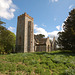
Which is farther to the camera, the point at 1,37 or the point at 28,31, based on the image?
the point at 28,31

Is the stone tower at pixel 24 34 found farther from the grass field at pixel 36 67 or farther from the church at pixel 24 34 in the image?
the grass field at pixel 36 67

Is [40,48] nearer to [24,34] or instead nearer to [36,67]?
[24,34]

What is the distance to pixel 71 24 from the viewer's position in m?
14.4

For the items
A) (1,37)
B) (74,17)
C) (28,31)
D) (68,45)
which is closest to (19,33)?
(28,31)

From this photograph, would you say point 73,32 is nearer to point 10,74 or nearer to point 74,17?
point 74,17

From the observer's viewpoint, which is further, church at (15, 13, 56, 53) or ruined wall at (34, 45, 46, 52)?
ruined wall at (34, 45, 46, 52)

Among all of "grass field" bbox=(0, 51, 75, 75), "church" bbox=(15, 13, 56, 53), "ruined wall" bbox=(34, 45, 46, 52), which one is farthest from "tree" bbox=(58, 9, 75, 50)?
"church" bbox=(15, 13, 56, 53)

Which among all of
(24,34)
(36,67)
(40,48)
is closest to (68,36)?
(40,48)

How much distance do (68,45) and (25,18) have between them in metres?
13.7

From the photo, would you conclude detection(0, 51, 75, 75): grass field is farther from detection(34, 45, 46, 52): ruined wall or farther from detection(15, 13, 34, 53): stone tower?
detection(34, 45, 46, 52): ruined wall

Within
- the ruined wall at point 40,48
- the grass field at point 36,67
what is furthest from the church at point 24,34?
the grass field at point 36,67

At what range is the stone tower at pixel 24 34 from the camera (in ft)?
56.8

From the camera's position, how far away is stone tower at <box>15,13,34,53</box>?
1731 cm

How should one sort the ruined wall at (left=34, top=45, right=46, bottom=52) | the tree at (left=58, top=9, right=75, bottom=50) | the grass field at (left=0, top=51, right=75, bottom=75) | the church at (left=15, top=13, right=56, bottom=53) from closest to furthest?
the grass field at (left=0, top=51, right=75, bottom=75) < the tree at (left=58, top=9, right=75, bottom=50) < the church at (left=15, top=13, right=56, bottom=53) < the ruined wall at (left=34, top=45, right=46, bottom=52)
